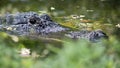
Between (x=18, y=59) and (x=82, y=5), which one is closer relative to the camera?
(x=18, y=59)

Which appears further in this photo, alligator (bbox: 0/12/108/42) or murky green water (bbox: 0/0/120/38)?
murky green water (bbox: 0/0/120/38)

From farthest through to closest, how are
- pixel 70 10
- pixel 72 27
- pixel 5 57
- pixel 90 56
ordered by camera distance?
pixel 70 10, pixel 72 27, pixel 5 57, pixel 90 56

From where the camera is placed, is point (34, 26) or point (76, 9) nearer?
point (34, 26)

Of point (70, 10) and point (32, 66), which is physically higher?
point (32, 66)

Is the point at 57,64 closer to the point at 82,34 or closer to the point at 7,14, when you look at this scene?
the point at 82,34

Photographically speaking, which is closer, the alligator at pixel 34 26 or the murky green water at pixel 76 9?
the alligator at pixel 34 26

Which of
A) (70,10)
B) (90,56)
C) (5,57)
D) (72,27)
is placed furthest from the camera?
(70,10)

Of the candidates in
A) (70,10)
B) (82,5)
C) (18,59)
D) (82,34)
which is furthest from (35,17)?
(18,59)
